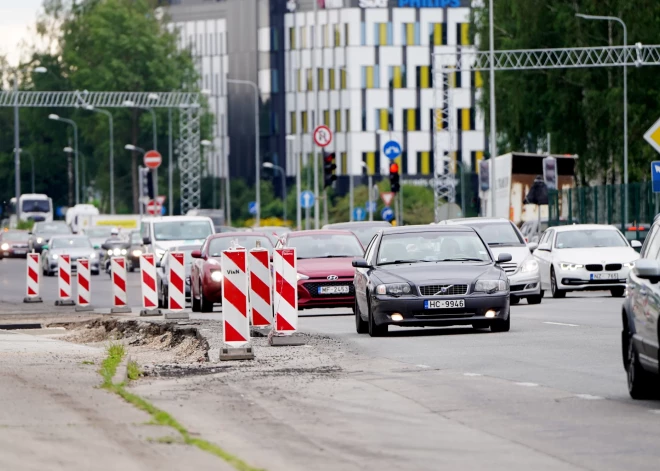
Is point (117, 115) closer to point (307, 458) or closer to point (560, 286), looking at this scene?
point (560, 286)

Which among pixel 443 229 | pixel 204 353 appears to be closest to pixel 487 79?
pixel 443 229

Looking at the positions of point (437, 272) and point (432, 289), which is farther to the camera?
point (437, 272)

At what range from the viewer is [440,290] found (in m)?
23.0

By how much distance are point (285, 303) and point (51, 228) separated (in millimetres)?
72053

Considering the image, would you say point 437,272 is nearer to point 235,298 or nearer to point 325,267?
point 235,298

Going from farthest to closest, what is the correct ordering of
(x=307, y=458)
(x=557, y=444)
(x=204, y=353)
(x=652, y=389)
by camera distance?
(x=204, y=353), (x=652, y=389), (x=557, y=444), (x=307, y=458)

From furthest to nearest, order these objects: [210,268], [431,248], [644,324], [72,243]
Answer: [72,243] → [210,268] → [431,248] → [644,324]

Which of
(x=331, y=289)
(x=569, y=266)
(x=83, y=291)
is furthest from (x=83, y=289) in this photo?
(x=569, y=266)

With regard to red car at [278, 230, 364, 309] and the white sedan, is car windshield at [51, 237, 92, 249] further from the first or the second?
red car at [278, 230, 364, 309]

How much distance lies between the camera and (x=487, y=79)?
244 ft

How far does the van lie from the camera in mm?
44531

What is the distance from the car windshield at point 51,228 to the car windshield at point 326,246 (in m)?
58.5

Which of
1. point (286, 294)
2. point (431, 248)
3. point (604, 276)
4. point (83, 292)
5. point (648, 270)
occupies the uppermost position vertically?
point (648, 270)

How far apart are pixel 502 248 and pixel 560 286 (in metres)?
2.84
